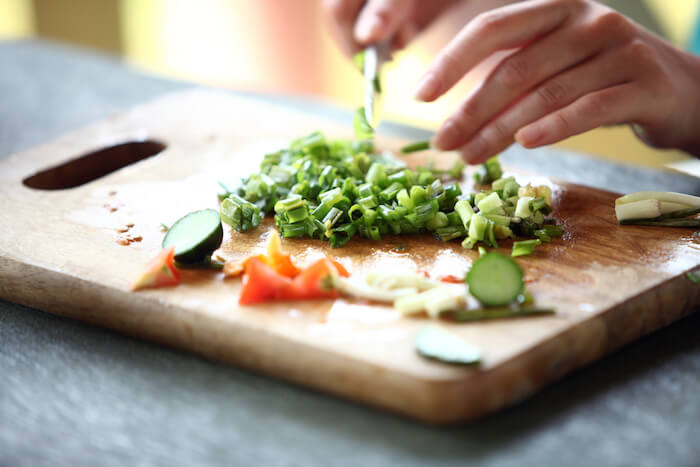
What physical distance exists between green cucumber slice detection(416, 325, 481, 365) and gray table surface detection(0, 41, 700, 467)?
0.09 metres

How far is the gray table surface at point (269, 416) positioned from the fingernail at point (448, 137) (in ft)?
1.96

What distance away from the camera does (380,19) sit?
2023 mm

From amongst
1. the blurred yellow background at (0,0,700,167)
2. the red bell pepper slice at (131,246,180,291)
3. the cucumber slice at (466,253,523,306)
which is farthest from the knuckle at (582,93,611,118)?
the blurred yellow background at (0,0,700,167)

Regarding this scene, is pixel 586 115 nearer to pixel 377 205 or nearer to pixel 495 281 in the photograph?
pixel 377 205

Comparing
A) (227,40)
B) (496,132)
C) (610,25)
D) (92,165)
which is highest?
(610,25)

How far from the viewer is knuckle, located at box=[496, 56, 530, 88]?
62.5 inches

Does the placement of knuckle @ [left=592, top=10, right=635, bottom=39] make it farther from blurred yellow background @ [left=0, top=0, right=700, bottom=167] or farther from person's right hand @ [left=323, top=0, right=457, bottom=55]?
blurred yellow background @ [left=0, top=0, right=700, bottom=167]

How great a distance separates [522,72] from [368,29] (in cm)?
55

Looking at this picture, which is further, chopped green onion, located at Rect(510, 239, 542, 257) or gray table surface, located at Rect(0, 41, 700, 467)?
chopped green onion, located at Rect(510, 239, 542, 257)

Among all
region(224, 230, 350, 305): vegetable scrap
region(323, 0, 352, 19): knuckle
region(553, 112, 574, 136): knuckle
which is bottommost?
region(224, 230, 350, 305): vegetable scrap

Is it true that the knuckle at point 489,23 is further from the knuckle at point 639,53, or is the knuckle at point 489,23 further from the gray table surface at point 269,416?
the gray table surface at point 269,416

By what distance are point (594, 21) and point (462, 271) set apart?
702mm

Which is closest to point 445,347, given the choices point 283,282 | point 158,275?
point 283,282

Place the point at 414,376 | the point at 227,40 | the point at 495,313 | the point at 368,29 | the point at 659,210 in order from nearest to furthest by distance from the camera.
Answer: the point at 414,376
the point at 495,313
the point at 659,210
the point at 368,29
the point at 227,40
